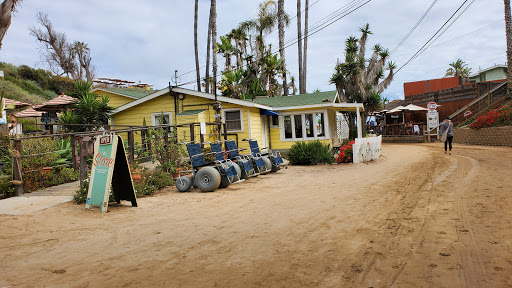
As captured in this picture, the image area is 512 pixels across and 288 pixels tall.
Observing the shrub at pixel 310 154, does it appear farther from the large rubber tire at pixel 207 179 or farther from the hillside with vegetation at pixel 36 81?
the hillside with vegetation at pixel 36 81

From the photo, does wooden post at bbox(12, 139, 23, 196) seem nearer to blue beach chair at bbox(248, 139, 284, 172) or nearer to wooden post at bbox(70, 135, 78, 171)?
wooden post at bbox(70, 135, 78, 171)

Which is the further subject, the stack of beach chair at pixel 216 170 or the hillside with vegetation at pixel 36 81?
the hillside with vegetation at pixel 36 81

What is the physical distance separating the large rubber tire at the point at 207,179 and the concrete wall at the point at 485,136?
16281 mm

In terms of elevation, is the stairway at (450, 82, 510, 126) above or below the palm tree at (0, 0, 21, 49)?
below

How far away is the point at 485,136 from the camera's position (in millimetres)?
19844

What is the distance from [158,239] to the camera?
462cm

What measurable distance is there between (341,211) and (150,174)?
4912 mm

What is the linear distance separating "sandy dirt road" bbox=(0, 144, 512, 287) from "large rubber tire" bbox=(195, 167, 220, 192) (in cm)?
89

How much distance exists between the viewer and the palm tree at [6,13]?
46.9ft

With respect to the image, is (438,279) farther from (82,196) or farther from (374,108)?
(374,108)

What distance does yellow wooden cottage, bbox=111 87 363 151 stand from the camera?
16.9 metres

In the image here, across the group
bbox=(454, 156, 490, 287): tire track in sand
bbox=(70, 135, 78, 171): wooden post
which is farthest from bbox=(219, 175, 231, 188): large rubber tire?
bbox=(454, 156, 490, 287): tire track in sand

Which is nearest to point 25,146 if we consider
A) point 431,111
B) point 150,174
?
point 150,174

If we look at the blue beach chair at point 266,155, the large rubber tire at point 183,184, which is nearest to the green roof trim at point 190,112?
the blue beach chair at point 266,155
